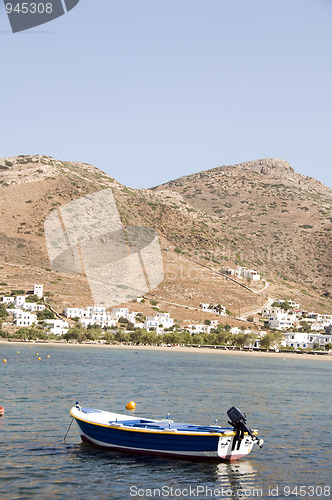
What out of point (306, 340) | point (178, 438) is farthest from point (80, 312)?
point (178, 438)

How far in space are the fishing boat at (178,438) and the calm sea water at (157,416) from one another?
43cm

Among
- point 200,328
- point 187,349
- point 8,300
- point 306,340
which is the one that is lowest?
point 306,340

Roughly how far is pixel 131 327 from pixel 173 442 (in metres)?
111

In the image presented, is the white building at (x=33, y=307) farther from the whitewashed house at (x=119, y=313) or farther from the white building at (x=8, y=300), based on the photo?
the whitewashed house at (x=119, y=313)

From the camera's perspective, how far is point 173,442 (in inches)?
1062

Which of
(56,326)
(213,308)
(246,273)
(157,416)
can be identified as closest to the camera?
(157,416)

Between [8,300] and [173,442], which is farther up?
[8,300]

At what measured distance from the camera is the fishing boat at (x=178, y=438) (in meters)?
26.7

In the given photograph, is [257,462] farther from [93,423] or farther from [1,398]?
[1,398]

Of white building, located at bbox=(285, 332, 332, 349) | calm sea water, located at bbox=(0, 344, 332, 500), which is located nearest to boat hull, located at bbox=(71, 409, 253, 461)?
calm sea water, located at bbox=(0, 344, 332, 500)

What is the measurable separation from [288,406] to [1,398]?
65.7 ft

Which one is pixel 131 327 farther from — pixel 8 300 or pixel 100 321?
pixel 8 300

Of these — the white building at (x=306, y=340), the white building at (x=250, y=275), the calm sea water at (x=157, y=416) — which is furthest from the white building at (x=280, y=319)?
the calm sea water at (x=157, y=416)

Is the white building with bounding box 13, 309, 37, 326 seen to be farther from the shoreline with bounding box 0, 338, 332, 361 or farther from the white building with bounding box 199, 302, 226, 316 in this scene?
the white building with bounding box 199, 302, 226, 316
